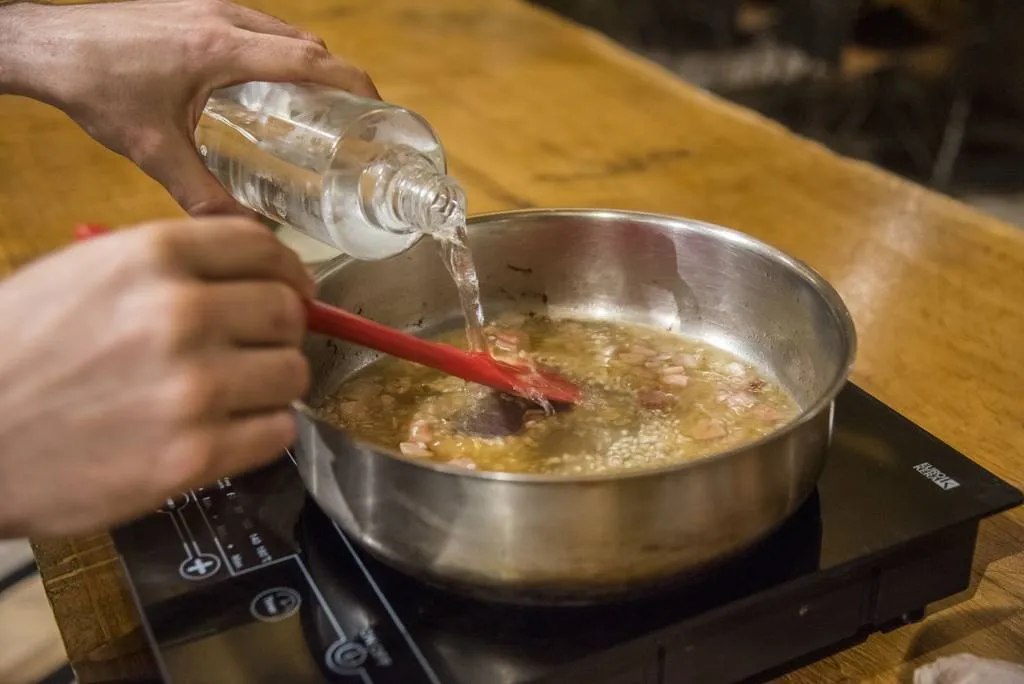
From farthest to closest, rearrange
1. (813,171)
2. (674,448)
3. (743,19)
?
(743,19)
(813,171)
(674,448)

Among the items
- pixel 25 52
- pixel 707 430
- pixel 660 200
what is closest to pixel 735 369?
pixel 707 430

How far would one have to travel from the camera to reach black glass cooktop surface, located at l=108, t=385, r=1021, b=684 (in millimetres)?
720

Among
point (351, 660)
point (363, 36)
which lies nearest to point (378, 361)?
point (351, 660)

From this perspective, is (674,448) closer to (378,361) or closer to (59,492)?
(378,361)

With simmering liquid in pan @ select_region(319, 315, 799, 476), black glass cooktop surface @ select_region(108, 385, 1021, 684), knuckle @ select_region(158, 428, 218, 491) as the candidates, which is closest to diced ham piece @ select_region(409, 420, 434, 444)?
simmering liquid in pan @ select_region(319, 315, 799, 476)

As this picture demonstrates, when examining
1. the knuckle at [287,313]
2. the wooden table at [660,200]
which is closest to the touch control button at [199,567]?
the wooden table at [660,200]

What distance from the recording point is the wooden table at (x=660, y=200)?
896mm

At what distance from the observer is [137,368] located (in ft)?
1.94

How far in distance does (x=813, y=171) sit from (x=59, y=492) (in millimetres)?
1260

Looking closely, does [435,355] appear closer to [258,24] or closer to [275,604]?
[275,604]

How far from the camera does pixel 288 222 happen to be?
1055mm

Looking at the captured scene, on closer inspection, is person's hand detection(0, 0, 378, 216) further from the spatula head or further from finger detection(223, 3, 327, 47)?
the spatula head

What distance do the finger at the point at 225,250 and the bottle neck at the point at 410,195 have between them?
27 cm

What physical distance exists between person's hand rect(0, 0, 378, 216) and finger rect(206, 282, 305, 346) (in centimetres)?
35
